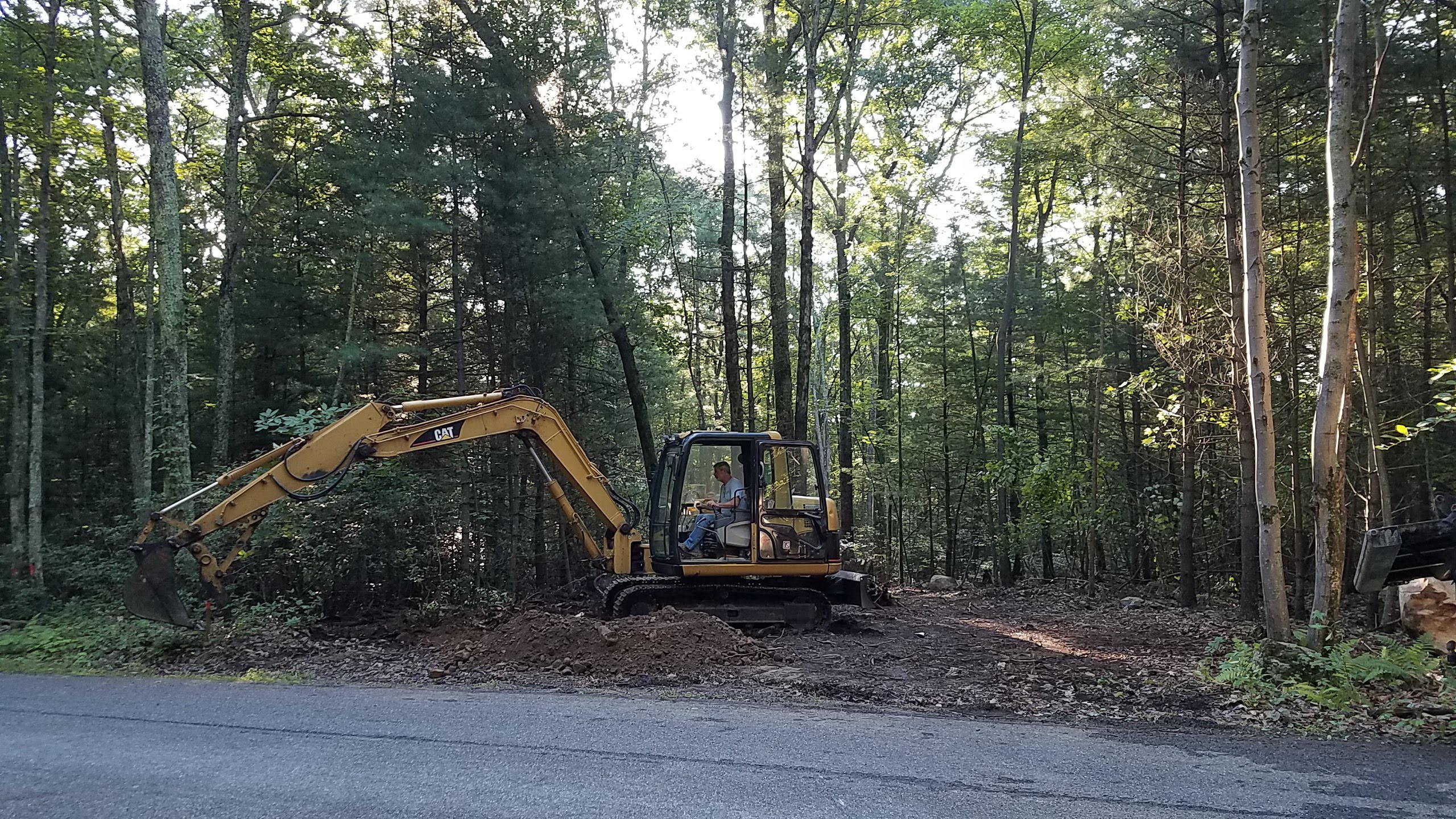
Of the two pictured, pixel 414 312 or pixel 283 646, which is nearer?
pixel 283 646

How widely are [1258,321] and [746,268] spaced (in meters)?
10.4

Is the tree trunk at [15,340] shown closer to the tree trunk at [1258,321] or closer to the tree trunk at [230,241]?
the tree trunk at [230,241]

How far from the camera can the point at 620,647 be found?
843cm

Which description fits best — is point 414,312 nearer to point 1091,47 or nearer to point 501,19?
point 501,19

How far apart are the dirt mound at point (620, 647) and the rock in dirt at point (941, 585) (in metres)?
9.81

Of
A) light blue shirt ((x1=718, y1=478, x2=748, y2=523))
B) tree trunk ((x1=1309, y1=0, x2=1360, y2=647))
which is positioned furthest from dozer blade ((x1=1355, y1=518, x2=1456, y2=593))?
light blue shirt ((x1=718, y1=478, x2=748, y2=523))

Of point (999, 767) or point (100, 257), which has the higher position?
point (100, 257)

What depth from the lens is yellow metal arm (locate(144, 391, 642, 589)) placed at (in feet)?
28.1

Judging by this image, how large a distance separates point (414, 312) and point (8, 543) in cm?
963

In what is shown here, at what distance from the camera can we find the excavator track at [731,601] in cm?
1031

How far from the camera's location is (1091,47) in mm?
18672

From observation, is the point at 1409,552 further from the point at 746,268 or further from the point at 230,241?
the point at 230,241

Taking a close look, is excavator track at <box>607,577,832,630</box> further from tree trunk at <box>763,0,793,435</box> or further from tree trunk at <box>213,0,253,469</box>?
tree trunk at <box>213,0,253,469</box>

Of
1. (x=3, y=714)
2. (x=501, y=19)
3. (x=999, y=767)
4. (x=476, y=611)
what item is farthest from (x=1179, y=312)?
(x=3, y=714)
